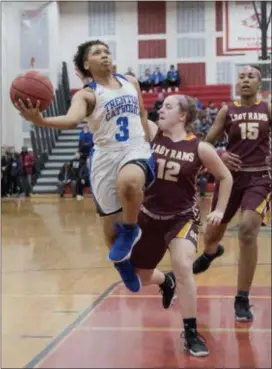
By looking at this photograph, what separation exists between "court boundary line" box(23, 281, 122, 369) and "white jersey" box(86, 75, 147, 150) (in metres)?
0.81

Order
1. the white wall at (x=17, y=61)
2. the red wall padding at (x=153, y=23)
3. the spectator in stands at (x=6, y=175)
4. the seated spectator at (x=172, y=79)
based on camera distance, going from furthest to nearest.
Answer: the seated spectator at (x=172, y=79), the red wall padding at (x=153, y=23), the white wall at (x=17, y=61), the spectator in stands at (x=6, y=175)

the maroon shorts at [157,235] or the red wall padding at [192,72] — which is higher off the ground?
the red wall padding at [192,72]

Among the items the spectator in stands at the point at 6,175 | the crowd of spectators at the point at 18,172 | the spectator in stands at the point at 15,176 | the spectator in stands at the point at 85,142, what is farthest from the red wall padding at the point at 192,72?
the spectator in stands at the point at 85,142

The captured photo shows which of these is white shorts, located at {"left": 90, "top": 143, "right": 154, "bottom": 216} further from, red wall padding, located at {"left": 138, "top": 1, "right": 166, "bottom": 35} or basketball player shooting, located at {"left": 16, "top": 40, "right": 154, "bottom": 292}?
red wall padding, located at {"left": 138, "top": 1, "right": 166, "bottom": 35}

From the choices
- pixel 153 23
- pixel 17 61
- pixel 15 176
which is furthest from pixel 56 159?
pixel 153 23

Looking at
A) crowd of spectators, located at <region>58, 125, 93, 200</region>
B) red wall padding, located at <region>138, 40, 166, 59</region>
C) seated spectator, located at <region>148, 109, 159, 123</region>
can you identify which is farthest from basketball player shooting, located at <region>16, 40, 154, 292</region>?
red wall padding, located at <region>138, 40, 166, 59</region>

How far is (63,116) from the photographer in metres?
2.05

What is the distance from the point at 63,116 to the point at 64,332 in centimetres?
108

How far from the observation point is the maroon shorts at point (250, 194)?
2.84 meters

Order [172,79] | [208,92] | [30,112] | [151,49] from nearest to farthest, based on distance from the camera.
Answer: [30,112] → [172,79] → [208,92] → [151,49]

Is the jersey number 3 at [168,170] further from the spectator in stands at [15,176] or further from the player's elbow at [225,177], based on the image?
the spectator in stands at [15,176]

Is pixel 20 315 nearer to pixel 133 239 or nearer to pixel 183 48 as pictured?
pixel 133 239

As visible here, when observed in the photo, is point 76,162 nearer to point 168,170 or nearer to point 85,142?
point 85,142

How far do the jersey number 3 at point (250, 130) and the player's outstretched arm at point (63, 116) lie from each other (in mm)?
879
